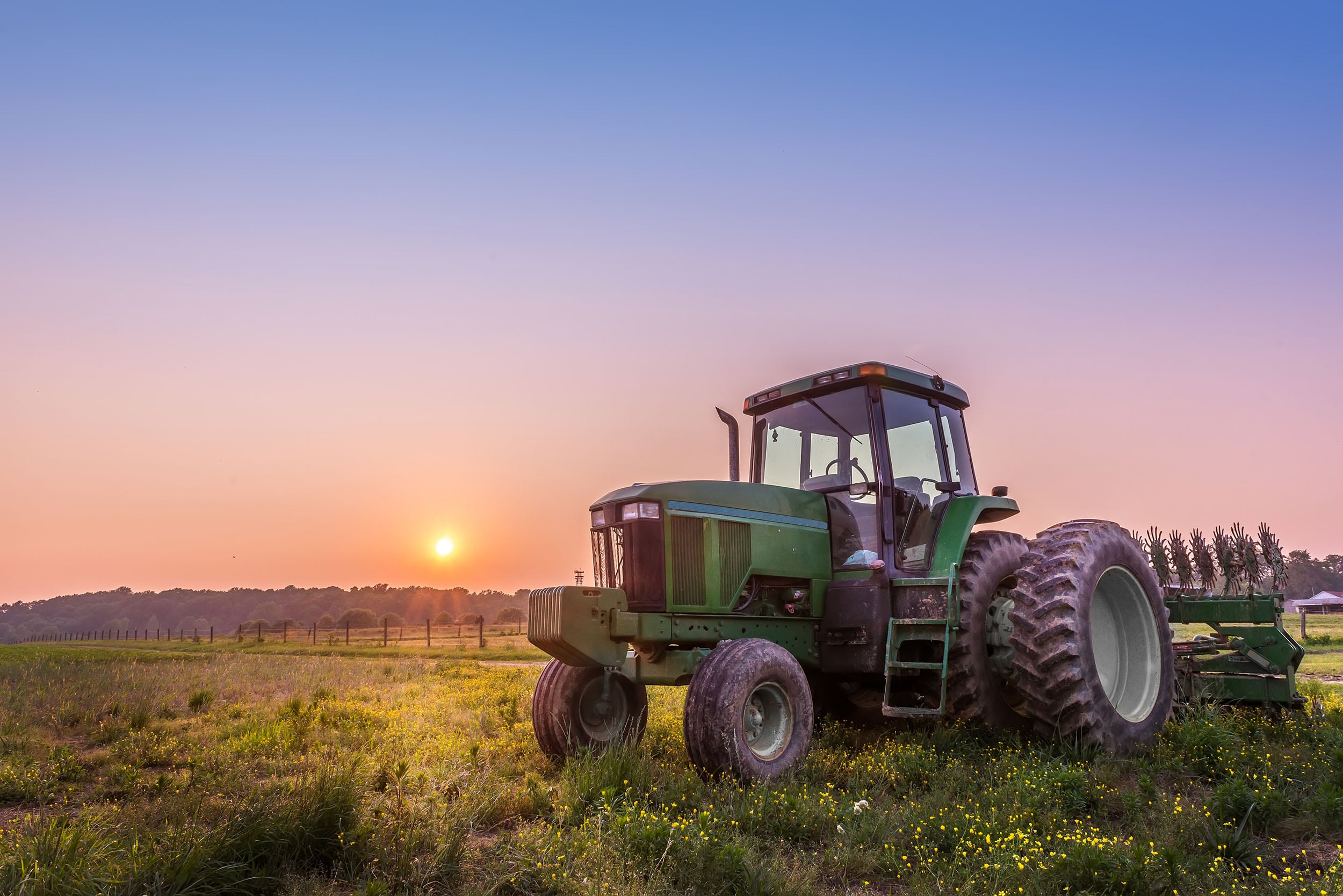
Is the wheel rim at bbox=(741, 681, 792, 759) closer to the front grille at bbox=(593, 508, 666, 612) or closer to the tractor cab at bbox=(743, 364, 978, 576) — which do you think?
the front grille at bbox=(593, 508, 666, 612)

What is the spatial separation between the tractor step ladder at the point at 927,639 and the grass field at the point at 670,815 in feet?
1.16

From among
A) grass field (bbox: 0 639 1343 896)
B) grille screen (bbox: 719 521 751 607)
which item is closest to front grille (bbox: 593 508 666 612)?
grille screen (bbox: 719 521 751 607)

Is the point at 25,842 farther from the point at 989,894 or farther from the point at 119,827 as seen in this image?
the point at 989,894

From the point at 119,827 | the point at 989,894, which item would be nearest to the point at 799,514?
the point at 989,894

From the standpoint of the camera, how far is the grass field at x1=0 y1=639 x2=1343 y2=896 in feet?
12.2

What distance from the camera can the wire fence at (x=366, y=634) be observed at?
44375mm

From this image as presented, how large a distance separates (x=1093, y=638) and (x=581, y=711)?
14.4 feet

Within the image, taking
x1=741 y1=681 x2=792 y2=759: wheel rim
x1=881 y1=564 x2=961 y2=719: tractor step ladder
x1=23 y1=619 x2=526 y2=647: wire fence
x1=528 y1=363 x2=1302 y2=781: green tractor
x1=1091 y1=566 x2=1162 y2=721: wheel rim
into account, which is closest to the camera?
x1=741 y1=681 x2=792 y2=759: wheel rim

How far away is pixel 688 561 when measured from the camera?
650 cm

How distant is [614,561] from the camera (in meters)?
6.75

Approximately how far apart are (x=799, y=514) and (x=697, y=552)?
115 cm

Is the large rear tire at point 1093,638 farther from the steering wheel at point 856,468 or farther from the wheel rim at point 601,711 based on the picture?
the wheel rim at point 601,711

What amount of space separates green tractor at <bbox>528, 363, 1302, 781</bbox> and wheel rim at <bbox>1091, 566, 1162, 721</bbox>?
2 centimetres

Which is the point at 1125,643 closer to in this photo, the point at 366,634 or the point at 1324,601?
the point at 366,634
